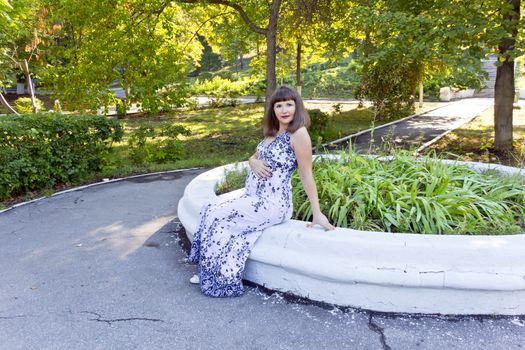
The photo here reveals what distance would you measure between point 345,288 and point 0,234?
422 centimetres

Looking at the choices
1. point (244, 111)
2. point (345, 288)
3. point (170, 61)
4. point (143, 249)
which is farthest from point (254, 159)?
point (244, 111)

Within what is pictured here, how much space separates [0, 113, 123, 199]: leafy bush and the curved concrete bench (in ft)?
15.6

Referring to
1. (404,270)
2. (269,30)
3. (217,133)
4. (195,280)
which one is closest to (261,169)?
(195,280)

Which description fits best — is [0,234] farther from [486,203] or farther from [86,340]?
[486,203]

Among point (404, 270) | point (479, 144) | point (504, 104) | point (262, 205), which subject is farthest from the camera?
point (479, 144)

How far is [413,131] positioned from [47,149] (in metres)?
10.6

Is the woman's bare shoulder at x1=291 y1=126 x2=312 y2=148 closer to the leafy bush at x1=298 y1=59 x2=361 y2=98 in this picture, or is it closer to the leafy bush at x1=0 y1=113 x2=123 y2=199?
the leafy bush at x1=0 y1=113 x2=123 y2=199

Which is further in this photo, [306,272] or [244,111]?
[244,111]

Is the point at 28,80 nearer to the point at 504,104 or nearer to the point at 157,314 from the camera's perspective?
the point at 504,104

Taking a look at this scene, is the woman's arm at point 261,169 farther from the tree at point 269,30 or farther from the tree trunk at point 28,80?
the tree trunk at point 28,80

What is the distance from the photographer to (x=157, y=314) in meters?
3.34

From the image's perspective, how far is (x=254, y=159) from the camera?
12.8 feet

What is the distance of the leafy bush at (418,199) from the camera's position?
387 centimetres

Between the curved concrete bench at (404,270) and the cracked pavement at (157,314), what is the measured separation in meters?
0.10
